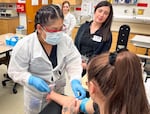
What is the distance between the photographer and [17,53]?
1.21 metres

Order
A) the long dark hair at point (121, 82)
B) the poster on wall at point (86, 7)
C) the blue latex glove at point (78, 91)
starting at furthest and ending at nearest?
1. the poster on wall at point (86, 7)
2. the blue latex glove at point (78, 91)
3. the long dark hair at point (121, 82)

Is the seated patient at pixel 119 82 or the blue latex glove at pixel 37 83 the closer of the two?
the seated patient at pixel 119 82

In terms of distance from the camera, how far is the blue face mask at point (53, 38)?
48.9 inches

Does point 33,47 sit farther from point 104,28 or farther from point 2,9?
point 2,9

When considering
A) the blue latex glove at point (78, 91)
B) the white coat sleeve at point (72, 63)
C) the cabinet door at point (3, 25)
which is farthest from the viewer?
the cabinet door at point (3, 25)

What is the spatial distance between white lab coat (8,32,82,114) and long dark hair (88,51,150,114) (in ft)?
1.95

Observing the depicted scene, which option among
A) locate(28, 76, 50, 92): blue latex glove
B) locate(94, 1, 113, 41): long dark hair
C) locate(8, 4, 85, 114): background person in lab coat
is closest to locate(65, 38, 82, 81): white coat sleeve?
locate(8, 4, 85, 114): background person in lab coat

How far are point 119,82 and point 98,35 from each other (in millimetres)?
1420

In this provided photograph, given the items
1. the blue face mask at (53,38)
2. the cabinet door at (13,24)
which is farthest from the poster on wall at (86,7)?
the blue face mask at (53,38)

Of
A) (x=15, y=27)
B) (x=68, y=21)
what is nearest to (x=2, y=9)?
(x=15, y=27)

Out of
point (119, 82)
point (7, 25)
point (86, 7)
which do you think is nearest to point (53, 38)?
point (119, 82)

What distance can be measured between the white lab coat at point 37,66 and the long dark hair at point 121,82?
59 centimetres

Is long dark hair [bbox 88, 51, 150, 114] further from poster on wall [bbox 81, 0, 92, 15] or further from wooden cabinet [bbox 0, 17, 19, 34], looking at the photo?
wooden cabinet [bbox 0, 17, 19, 34]

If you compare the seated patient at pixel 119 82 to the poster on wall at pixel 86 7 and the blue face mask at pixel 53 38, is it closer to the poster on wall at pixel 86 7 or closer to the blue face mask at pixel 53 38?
the blue face mask at pixel 53 38
